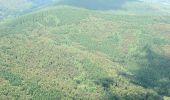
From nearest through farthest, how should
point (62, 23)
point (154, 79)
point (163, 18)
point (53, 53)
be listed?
point (154, 79)
point (53, 53)
point (62, 23)
point (163, 18)

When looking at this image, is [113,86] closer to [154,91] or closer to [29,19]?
[154,91]

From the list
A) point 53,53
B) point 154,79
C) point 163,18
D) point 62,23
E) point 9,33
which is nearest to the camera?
point 154,79

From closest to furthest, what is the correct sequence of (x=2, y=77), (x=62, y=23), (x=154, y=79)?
(x=2, y=77) < (x=154, y=79) < (x=62, y=23)

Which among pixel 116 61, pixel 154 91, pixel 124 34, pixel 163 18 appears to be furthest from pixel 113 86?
pixel 163 18

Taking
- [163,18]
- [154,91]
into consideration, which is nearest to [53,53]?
[154,91]

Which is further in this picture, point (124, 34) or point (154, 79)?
point (124, 34)

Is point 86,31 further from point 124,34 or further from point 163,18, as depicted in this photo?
point 163,18
